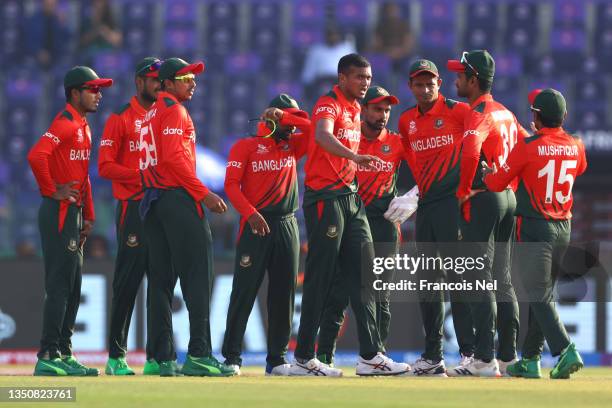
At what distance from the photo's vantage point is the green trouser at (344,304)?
31.2ft

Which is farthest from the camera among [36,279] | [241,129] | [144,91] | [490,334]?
[241,129]

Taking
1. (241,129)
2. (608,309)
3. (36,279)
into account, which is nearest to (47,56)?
(241,129)

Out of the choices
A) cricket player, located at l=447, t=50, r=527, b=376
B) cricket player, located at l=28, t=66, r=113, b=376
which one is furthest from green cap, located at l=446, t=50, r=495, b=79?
cricket player, located at l=28, t=66, r=113, b=376

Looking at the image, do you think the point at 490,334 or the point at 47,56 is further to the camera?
the point at 47,56

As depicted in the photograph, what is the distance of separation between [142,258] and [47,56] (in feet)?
45.9

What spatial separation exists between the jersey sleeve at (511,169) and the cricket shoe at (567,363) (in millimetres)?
1159

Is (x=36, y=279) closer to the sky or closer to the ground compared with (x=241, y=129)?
closer to the ground

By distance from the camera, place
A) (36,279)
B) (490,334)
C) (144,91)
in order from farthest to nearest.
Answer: (36,279) < (144,91) < (490,334)

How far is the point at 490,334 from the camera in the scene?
902 centimetres

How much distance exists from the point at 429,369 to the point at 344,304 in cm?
77

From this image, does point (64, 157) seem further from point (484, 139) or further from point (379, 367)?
point (484, 139)

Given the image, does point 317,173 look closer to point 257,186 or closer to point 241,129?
point 257,186

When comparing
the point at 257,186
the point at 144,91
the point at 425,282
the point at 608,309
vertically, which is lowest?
the point at 608,309

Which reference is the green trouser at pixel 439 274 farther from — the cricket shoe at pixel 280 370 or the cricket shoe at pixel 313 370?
the cricket shoe at pixel 280 370
